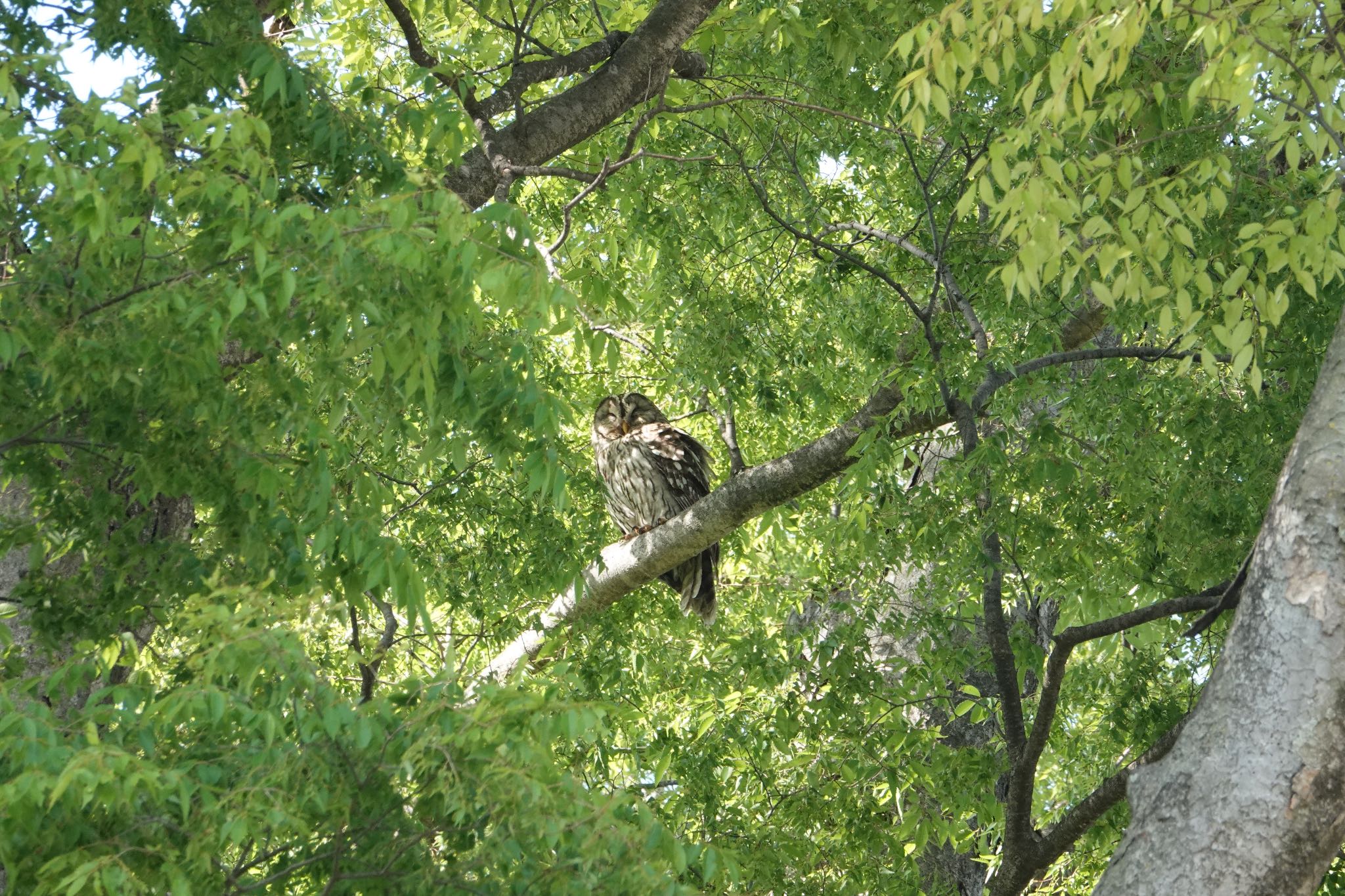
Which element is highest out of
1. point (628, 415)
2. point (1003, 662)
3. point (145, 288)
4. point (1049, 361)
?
point (628, 415)

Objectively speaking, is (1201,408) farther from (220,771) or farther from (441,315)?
(220,771)

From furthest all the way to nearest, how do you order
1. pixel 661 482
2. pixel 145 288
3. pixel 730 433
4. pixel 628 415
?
pixel 628 415 → pixel 661 482 → pixel 730 433 → pixel 145 288

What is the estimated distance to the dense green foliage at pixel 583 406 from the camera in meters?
2.41

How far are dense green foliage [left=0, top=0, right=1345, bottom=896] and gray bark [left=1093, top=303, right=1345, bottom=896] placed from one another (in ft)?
3.06

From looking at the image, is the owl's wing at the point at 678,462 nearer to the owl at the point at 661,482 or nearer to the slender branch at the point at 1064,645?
the owl at the point at 661,482

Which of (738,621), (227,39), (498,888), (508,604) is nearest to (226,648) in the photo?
(498,888)

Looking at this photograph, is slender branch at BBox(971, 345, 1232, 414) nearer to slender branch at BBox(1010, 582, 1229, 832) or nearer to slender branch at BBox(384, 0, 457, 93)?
slender branch at BBox(1010, 582, 1229, 832)

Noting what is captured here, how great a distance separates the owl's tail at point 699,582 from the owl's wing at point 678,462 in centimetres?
35

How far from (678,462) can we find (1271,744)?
17.7ft

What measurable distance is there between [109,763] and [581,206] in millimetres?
5944

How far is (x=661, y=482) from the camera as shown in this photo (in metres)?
8.02

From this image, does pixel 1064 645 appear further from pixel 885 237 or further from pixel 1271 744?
pixel 885 237

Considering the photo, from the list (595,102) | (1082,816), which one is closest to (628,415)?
(595,102)

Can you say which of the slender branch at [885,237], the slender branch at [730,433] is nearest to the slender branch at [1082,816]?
the slender branch at [730,433]
